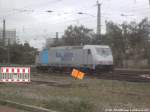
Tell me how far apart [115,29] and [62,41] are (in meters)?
23.9

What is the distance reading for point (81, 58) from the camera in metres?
45.3

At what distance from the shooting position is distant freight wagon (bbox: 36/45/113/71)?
1716 inches

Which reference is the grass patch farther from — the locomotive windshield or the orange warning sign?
the locomotive windshield

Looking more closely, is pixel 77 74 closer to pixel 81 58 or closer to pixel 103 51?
pixel 81 58

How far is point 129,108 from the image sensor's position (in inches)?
496

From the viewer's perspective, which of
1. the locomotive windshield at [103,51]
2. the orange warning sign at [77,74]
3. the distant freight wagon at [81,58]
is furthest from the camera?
the locomotive windshield at [103,51]

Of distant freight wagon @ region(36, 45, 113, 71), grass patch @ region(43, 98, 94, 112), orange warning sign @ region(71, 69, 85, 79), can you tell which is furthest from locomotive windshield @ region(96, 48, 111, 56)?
grass patch @ region(43, 98, 94, 112)

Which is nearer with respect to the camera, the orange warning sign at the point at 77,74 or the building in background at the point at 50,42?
the orange warning sign at the point at 77,74

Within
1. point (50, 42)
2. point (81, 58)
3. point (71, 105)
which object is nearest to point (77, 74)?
point (71, 105)

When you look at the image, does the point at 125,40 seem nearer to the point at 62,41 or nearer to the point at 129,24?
the point at 129,24

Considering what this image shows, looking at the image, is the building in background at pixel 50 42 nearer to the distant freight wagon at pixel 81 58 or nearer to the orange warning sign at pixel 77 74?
the distant freight wagon at pixel 81 58

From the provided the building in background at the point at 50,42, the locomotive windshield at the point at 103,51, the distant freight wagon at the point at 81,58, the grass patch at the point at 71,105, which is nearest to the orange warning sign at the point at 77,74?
the distant freight wagon at the point at 81,58

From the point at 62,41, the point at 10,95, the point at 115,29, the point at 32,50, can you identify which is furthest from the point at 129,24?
the point at 10,95

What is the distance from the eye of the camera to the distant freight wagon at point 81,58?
43.6 meters
